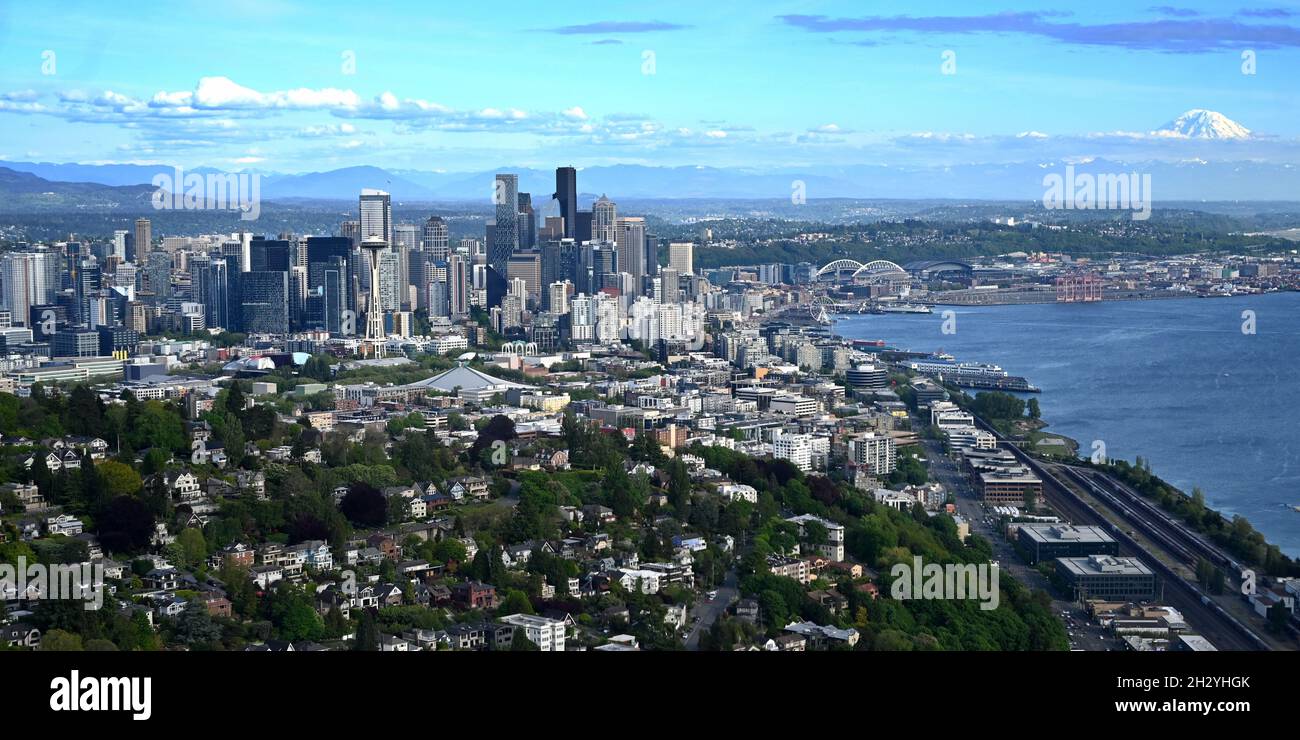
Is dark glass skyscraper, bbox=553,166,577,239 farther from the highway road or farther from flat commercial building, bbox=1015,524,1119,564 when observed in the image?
flat commercial building, bbox=1015,524,1119,564

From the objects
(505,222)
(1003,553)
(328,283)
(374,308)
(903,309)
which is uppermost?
(505,222)

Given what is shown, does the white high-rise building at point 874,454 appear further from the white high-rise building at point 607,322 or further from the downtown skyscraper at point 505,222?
the downtown skyscraper at point 505,222

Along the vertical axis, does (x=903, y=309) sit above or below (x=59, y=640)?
above

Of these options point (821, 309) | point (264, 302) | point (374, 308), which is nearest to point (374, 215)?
point (264, 302)

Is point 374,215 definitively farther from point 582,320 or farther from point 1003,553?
point 1003,553

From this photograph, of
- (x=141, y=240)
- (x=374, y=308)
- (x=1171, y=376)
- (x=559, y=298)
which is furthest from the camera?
(x=141, y=240)
